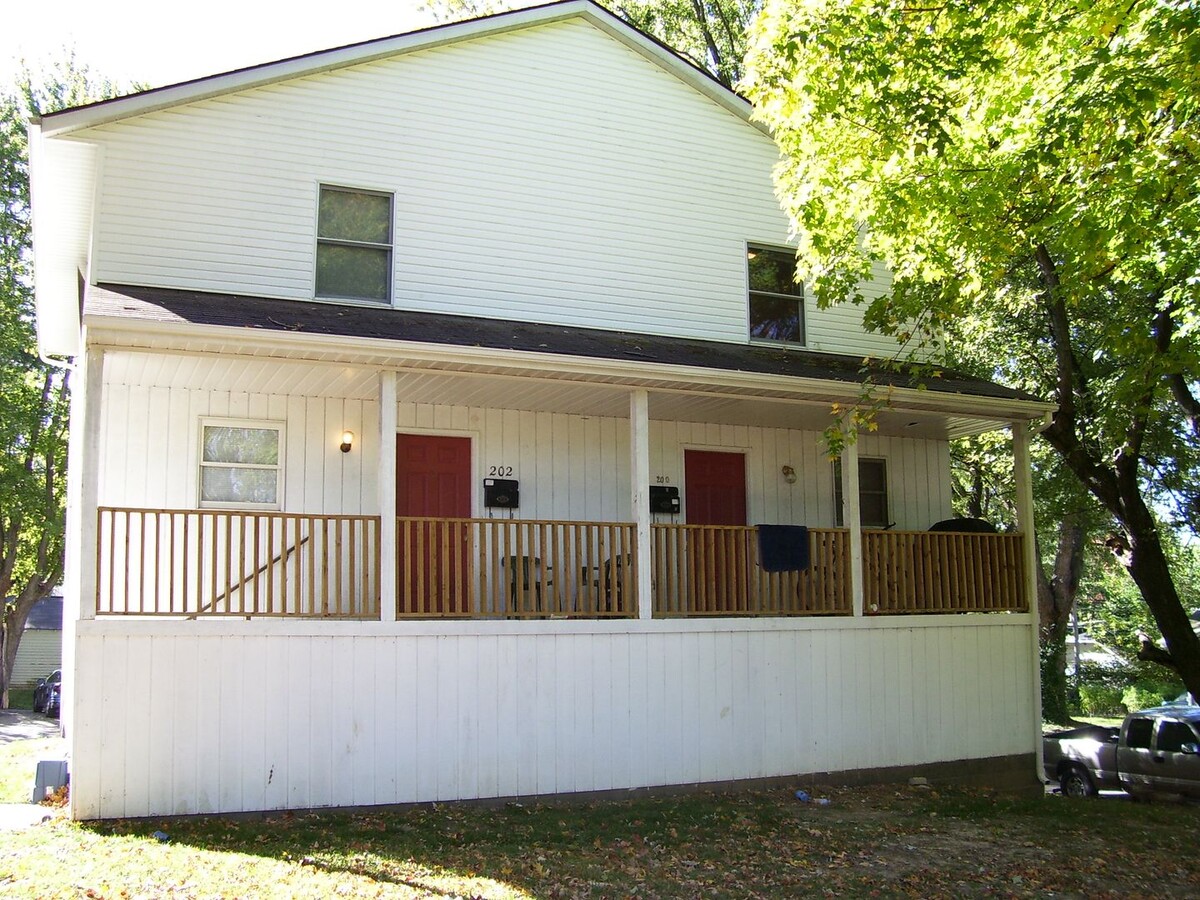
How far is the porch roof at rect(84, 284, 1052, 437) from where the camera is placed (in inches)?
363

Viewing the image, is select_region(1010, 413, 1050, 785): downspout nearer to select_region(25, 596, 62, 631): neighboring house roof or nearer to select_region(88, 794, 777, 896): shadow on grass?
select_region(88, 794, 777, 896): shadow on grass

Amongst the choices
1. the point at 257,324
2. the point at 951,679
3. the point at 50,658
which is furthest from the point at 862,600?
the point at 50,658

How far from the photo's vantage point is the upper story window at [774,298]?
14.4 metres

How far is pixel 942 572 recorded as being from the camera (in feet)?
42.3

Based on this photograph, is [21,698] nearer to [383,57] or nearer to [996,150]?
[383,57]

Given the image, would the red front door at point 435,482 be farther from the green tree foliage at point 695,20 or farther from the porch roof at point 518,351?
the green tree foliage at point 695,20

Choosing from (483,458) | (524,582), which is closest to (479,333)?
(483,458)

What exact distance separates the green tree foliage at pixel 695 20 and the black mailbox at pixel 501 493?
15560 millimetres

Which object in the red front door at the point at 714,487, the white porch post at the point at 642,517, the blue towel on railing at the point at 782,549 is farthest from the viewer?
the red front door at the point at 714,487

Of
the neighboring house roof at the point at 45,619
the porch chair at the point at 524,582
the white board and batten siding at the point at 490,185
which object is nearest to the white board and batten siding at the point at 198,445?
the white board and batten siding at the point at 490,185

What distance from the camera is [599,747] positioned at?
1051 centimetres

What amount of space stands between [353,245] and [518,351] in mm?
3315

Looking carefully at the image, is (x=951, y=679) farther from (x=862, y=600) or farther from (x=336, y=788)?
(x=336, y=788)

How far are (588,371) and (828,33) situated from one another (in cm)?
380
